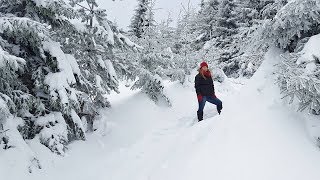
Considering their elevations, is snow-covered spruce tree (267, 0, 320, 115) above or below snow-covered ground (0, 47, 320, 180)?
above

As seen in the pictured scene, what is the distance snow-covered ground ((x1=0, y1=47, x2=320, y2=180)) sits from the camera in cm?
621

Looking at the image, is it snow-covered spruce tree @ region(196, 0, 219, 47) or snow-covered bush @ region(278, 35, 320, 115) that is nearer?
snow-covered bush @ region(278, 35, 320, 115)

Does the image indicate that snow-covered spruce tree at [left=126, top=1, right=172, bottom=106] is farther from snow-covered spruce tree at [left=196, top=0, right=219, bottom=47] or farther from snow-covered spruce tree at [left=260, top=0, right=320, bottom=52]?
snow-covered spruce tree at [left=196, top=0, right=219, bottom=47]

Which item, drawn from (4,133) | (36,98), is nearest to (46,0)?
(36,98)

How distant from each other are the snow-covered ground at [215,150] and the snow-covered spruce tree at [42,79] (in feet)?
1.51

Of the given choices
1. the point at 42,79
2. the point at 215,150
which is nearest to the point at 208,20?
the point at 42,79

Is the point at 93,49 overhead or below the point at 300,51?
below

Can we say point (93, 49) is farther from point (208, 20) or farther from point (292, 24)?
point (208, 20)

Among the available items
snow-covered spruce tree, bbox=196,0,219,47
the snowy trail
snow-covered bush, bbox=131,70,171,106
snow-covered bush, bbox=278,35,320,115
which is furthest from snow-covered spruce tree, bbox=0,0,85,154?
snow-covered spruce tree, bbox=196,0,219,47

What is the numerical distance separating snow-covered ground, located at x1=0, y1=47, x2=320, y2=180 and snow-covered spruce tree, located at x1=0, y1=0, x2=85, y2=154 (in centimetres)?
46

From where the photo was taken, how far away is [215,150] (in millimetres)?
6863

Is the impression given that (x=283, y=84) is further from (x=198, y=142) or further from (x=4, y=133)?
(x=4, y=133)

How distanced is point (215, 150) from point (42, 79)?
428 cm

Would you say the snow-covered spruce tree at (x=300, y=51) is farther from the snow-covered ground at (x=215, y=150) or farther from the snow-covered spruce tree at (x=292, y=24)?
the snow-covered ground at (x=215, y=150)
